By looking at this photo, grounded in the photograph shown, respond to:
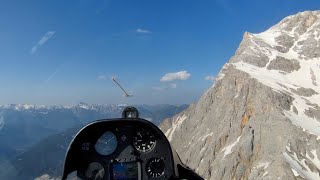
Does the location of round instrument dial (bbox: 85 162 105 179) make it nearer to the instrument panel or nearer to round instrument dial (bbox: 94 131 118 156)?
the instrument panel

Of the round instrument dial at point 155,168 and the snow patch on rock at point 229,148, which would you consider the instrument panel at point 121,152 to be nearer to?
the round instrument dial at point 155,168

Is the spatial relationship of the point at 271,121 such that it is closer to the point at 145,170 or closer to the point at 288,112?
the point at 288,112

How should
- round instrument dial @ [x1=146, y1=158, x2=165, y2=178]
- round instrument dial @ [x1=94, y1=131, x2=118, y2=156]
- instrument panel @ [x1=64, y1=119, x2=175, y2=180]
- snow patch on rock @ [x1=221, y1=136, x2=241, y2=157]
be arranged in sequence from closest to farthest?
instrument panel @ [x1=64, y1=119, x2=175, y2=180]
round instrument dial @ [x1=146, y1=158, x2=165, y2=178]
round instrument dial @ [x1=94, y1=131, x2=118, y2=156]
snow patch on rock @ [x1=221, y1=136, x2=241, y2=157]

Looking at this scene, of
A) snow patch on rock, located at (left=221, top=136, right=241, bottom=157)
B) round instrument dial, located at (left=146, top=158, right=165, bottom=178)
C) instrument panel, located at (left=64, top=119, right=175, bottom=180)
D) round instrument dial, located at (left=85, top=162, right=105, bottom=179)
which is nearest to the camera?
instrument panel, located at (left=64, top=119, right=175, bottom=180)

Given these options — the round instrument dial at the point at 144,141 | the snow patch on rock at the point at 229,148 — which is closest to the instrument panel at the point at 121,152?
the round instrument dial at the point at 144,141

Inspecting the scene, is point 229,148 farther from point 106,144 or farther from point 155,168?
point 155,168

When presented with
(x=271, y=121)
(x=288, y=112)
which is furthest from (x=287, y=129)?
(x=288, y=112)

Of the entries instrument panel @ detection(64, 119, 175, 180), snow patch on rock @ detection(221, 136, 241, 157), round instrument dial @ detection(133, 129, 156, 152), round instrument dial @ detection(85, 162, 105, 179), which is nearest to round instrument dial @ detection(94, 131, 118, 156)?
instrument panel @ detection(64, 119, 175, 180)

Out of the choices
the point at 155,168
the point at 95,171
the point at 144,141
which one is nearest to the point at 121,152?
the point at 144,141
